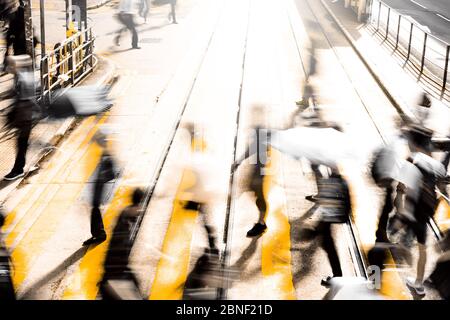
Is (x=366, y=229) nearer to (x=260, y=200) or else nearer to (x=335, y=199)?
(x=335, y=199)

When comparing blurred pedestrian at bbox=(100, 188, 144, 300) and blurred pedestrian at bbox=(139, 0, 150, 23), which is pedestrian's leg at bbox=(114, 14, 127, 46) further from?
blurred pedestrian at bbox=(100, 188, 144, 300)

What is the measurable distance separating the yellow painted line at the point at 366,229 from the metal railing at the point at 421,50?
6.30 m

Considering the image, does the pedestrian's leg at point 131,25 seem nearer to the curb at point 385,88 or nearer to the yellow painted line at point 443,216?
the curb at point 385,88

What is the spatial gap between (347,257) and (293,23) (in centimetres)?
2124

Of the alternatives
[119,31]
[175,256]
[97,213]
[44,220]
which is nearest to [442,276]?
[175,256]

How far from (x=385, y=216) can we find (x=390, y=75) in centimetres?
1134

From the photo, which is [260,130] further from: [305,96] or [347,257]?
[305,96]

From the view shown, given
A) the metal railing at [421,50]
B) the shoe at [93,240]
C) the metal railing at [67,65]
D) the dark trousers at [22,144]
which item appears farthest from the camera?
the metal railing at [421,50]

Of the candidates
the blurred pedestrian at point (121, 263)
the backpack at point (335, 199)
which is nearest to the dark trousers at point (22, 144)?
the blurred pedestrian at point (121, 263)

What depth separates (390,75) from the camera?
19.0m

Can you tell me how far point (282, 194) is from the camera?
→ 10.6 m

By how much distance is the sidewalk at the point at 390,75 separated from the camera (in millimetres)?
15055

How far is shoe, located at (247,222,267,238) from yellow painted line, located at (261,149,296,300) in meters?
0.08

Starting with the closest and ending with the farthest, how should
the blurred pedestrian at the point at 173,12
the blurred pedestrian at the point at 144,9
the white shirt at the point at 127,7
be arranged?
the white shirt at the point at 127,7
the blurred pedestrian at the point at 173,12
the blurred pedestrian at the point at 144,9
